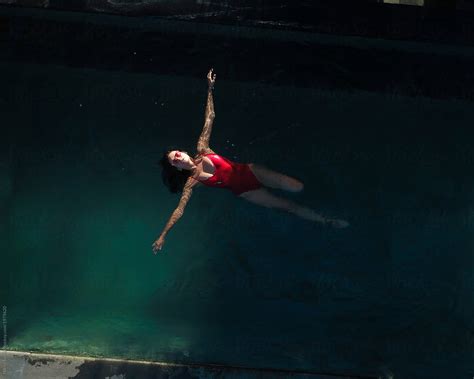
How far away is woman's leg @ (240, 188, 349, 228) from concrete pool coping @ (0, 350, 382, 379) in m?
1.77

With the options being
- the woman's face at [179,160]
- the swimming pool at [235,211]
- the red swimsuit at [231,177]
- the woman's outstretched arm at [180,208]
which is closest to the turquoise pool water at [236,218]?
the swimming pool at [235,211]

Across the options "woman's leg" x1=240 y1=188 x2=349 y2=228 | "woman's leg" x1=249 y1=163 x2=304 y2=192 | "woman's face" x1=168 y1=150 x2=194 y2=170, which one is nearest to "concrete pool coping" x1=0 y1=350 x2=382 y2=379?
"woman's leg" x1=240 y1=188 x2=349 y2=228

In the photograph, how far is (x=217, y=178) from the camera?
8.39m

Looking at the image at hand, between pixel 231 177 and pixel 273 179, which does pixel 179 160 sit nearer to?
pixel 231 177

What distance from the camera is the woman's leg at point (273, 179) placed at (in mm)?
8841

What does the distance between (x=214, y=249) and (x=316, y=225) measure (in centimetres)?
122

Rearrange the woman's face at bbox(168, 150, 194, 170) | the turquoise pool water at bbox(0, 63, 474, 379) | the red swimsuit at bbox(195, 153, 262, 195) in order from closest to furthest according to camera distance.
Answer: the woman's face at bbox(168, 150, 194, 170) → the red swimsuit at bbox(195, 153, 262, 195) → the turquoise pool water at bbox(0, 63, 474, 379)

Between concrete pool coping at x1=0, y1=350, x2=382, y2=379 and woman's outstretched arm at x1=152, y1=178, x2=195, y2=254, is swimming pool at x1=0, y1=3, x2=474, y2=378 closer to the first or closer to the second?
concrete pool coping at x1=0, y1=350, x2=382, y2=379

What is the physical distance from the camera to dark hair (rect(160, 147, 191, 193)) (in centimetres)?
885

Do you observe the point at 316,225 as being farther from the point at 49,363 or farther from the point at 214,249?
the point at 49,363

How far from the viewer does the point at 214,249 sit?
9.41 m

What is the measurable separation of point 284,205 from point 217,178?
1106 millimetres

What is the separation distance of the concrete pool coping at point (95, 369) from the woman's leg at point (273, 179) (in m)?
2.05

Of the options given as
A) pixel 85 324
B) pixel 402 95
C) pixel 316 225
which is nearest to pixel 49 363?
pixel 85 324
